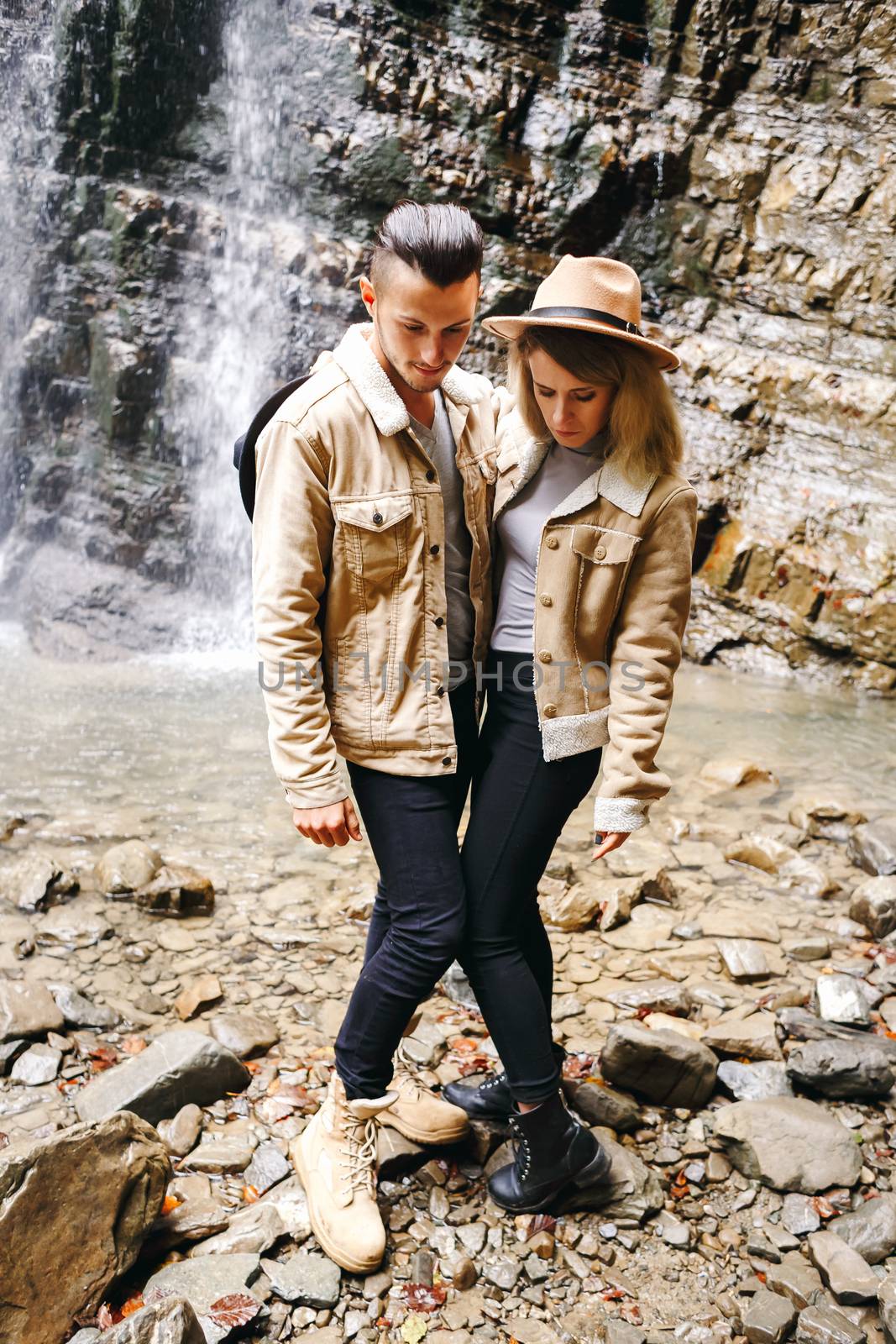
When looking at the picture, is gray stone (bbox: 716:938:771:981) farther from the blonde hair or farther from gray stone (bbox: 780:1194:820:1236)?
the blonde hair

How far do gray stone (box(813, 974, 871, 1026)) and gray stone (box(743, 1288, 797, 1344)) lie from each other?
45.3 inches

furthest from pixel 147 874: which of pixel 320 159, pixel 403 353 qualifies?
pixel 320 159

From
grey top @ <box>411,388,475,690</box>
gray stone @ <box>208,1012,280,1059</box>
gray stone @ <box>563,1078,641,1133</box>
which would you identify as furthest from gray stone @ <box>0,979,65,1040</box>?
grey top @ <box>411,388,475,690</box>

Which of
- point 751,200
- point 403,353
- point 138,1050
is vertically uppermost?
point 751,200

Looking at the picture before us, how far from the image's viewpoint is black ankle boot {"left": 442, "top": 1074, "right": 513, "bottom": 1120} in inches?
103

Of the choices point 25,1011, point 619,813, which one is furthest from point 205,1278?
point 619,813

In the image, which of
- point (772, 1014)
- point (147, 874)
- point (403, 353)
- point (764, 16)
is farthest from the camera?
point (764, 16)

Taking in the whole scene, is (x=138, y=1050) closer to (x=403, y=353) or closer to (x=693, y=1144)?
(x=693, y=1144)

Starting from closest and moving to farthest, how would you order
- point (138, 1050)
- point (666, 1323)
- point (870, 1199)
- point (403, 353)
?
point (403, 353) → point (666, 1323) → point (870, 1199) → point (138, 1050)

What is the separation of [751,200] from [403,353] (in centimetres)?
846

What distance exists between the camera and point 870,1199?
240 cm

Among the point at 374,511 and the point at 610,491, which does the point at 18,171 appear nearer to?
the point at 374,511

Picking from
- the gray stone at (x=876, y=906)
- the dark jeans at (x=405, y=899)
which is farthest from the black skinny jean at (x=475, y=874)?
the gray stone at (x=876, y=906)

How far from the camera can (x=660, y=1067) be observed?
108 inches
